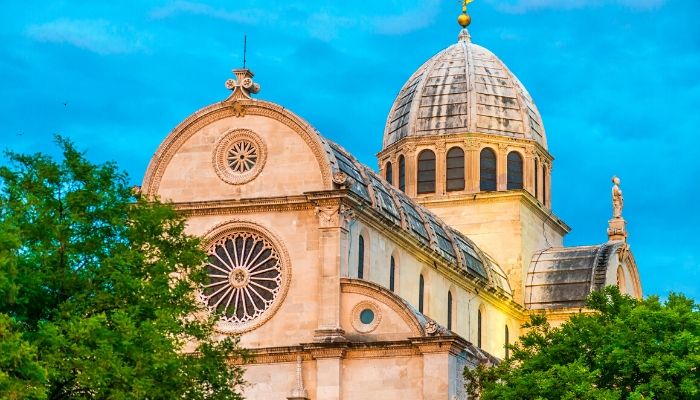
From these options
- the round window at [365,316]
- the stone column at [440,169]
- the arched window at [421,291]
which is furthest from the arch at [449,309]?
the stone column at [440,169]

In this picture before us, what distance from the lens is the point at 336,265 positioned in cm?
6650

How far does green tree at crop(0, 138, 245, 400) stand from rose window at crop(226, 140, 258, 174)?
61.0 feet

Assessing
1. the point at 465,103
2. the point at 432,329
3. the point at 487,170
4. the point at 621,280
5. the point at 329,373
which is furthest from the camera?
the point at 465,103

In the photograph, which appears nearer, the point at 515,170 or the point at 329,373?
the point at 329,373

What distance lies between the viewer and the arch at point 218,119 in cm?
6831

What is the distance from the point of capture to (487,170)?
91.5m

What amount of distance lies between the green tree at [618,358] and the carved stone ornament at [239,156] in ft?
46.8

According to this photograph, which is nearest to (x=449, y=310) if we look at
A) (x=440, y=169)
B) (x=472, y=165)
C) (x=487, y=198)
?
(x=487, y=198)

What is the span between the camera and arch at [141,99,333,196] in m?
68.3

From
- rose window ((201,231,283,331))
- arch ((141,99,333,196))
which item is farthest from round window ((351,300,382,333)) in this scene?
arch ((141,99,333,196))

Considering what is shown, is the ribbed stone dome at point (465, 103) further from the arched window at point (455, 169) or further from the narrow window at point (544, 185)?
the narrow window at point (544, 185)

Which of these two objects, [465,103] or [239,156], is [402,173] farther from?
[239,156]

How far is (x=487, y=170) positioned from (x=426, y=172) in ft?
10.9

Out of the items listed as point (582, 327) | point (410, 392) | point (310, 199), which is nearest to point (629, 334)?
point (582, 327)
